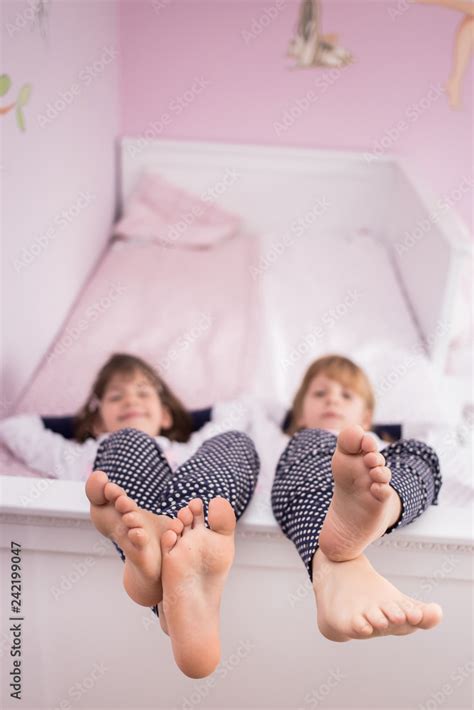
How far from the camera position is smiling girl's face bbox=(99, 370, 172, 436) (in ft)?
4.60

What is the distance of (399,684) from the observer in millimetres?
1105

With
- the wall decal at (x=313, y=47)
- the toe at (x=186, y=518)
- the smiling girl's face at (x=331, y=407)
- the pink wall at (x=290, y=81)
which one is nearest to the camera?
the toe at (x=186, y=518)

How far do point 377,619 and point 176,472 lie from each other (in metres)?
0.41

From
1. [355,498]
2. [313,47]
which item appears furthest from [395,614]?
[313,47]

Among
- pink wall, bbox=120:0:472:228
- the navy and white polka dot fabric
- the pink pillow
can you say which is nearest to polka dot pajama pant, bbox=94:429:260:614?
the navy and white polka dot fabric

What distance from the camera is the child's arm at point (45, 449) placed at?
1.31m

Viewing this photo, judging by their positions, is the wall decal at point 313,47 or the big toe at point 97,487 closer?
the big toe at point 97,487

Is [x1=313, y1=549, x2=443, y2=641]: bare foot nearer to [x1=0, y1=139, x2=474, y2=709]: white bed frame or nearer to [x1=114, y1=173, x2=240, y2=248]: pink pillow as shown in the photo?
[x1=0, y1=139, x2=474, y2=709]: white bed frame

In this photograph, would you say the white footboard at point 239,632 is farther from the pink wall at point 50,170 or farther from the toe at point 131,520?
the pink wall at point 50,170

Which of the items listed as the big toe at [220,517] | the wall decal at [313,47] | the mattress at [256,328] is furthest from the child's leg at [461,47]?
the big toe at [220,517]

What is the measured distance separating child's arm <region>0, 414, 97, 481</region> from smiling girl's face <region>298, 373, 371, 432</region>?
466mm

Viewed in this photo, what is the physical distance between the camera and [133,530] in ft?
2.63

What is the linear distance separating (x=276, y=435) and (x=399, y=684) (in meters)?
0.56

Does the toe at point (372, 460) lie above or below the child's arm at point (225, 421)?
above
